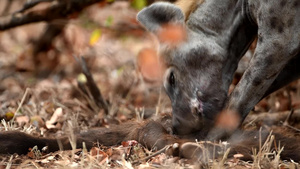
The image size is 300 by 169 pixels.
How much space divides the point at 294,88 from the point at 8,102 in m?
4.01

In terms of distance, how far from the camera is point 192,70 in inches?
185

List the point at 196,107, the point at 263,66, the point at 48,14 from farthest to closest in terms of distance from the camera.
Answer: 1. the point at 48,14
2. the point at 196,107
3. the point at 263,66

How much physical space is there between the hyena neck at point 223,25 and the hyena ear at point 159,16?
25cm

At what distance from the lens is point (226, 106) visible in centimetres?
455

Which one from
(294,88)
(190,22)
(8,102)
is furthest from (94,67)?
(190,22)

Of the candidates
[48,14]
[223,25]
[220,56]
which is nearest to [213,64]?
[220,56]

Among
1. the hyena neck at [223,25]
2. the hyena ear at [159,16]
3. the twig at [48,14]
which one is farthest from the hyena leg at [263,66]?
the twig at [48,14]

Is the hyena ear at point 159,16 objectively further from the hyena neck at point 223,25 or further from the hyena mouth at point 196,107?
the hyena mouth at point 196,107

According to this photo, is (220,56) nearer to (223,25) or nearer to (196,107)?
(223,25)

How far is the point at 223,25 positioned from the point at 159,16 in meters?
0.67

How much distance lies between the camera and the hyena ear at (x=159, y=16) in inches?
180

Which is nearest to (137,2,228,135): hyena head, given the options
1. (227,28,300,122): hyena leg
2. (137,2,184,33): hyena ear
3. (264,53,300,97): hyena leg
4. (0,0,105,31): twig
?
(137,2,184,33): hyena ear

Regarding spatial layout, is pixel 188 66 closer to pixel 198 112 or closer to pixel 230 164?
pixel 198 112

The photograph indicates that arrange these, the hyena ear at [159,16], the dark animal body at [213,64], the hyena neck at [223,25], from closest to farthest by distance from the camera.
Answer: the dark animal body at [213,64], the hyena ear at [159,16], the hyena neck at [223,25]
